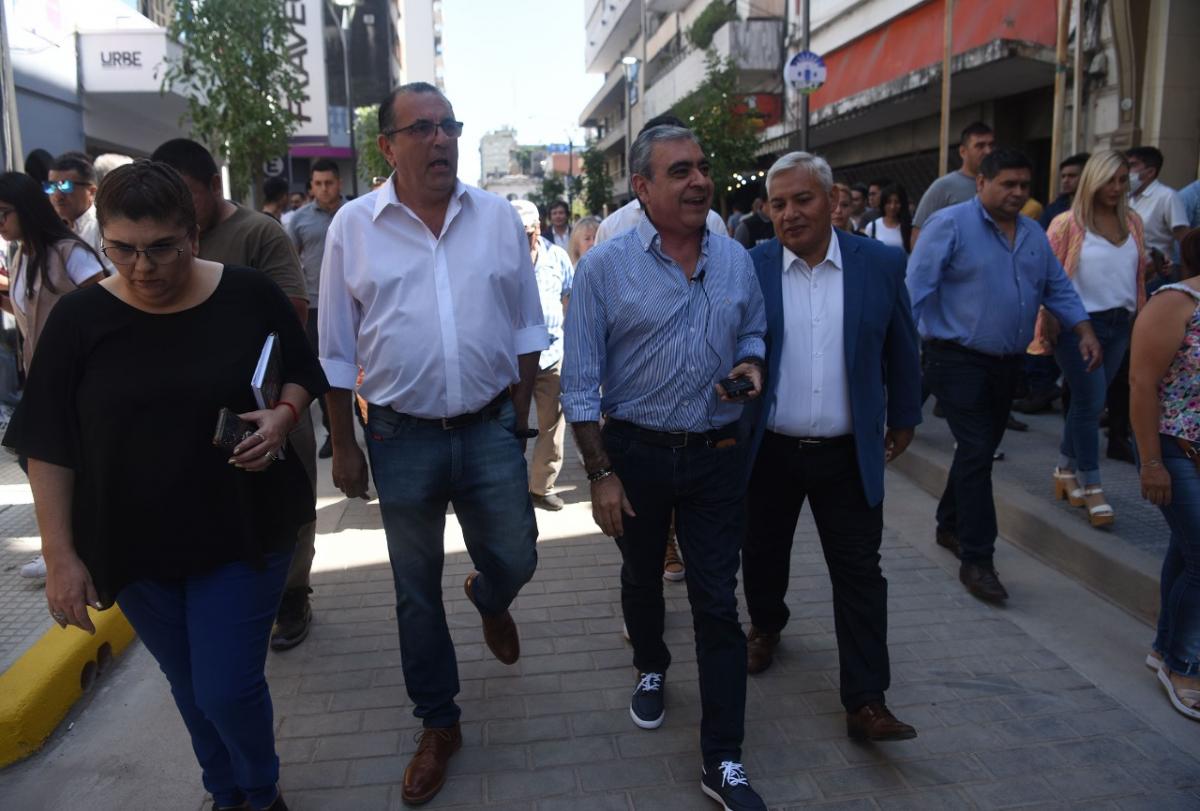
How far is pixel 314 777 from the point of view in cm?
322

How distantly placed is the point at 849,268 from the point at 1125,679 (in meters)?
2.03

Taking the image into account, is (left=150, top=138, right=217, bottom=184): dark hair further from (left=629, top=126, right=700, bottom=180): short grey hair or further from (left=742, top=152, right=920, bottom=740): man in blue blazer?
(left=742, top=152, right=920, bottom=740): man in blue blazer

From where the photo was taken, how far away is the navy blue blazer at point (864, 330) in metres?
3.33

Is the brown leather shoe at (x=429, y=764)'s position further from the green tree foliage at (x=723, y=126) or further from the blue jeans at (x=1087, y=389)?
the green tree foliage at (x=723, y=126)

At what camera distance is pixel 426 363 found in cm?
305

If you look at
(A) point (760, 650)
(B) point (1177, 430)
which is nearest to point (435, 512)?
(A) point (760, 650)

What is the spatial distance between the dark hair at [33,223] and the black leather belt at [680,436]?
9.18ft

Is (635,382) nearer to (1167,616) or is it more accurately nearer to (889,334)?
(889,334)

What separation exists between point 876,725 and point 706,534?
34.3 inches

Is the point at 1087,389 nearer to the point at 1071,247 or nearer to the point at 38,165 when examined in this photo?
the point at 1071,247

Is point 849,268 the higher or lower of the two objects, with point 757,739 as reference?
higher

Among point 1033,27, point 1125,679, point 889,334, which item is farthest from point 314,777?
point 1033,27

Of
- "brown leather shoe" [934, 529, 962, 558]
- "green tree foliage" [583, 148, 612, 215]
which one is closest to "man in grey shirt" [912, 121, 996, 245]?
"brown leather shoe" [934, 529, 962, 558]

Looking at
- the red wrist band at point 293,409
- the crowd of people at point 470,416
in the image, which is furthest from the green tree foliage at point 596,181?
the red wrist band at point 293,409
